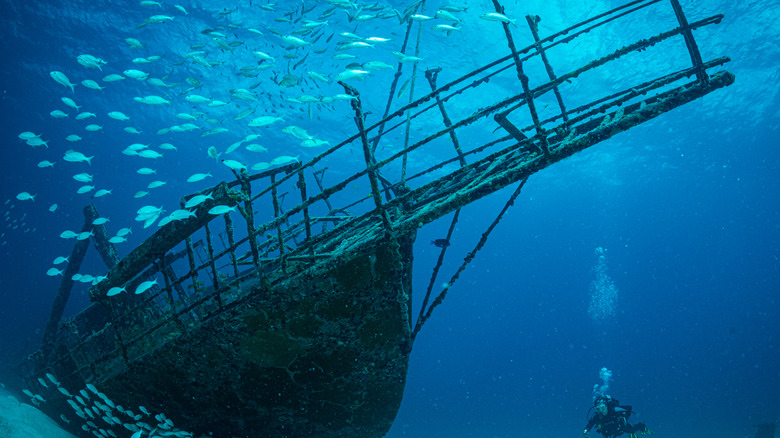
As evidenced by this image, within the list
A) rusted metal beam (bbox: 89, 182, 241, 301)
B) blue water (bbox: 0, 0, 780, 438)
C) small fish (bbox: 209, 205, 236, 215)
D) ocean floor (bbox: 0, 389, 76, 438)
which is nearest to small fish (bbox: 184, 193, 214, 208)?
rusted metal beam (bbox: 89, 182, 241, 301)

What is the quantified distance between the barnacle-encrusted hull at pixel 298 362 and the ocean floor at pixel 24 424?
2.66m

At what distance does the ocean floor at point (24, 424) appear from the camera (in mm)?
6698

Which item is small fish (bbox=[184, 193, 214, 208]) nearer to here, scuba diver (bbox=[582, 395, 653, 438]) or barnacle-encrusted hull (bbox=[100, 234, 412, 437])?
barnacle-encrusted hull (bbox=[100, 234, 412, 437])

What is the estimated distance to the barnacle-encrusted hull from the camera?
427 centimetres

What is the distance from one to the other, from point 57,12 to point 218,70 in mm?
7362

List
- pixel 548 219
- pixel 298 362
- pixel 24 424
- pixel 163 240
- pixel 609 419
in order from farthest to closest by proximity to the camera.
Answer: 1. pixel 548 219
2. pixel 609 419
3. pixel 24 424
4. pixel 163 240
5. pixel 298 362

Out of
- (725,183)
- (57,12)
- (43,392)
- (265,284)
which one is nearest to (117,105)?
(57,12)

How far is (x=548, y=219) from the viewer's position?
71500 mm

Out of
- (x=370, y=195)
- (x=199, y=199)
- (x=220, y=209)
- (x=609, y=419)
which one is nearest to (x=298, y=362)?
(x=220, y=209)

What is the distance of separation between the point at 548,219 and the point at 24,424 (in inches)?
2987

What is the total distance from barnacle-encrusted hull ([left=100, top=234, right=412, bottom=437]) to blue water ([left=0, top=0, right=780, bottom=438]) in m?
15.7

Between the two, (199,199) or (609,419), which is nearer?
(199,199)

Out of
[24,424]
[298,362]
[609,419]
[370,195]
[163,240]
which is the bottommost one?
[24,424]

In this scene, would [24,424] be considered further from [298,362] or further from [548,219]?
[548,219]
